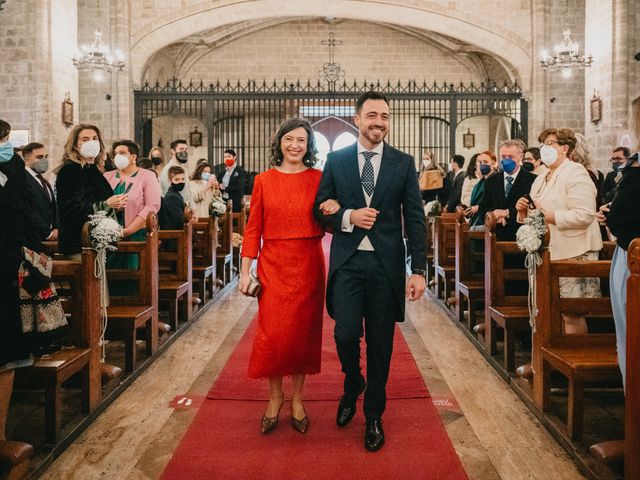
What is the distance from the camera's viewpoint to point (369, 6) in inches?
510

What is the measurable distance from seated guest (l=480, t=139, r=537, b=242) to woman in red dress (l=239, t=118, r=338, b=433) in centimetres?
192

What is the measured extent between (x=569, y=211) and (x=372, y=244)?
1413 mm

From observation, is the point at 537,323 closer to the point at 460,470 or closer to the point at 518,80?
the point at 460,470

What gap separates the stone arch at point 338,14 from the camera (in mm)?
12883

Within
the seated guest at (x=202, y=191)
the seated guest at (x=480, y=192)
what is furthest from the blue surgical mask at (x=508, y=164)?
the seated guest at (x=202, y=191)

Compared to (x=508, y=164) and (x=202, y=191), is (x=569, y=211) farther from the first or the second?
(x=202, y=191)

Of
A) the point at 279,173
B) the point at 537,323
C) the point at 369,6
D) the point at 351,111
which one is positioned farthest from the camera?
the point at 351,111

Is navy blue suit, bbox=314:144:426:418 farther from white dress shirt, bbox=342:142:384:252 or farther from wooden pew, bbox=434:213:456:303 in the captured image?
wooden pew, bbox=434:213:456:303

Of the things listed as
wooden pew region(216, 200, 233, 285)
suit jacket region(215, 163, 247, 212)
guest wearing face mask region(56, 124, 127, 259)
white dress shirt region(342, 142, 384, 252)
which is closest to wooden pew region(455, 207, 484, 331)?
white dress shirt region(342, 142, 384, 252)

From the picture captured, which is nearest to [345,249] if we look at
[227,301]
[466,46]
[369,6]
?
[227,301]

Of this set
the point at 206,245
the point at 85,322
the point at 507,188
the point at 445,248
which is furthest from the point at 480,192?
the point at 85,322

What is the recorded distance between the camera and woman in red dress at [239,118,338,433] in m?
3.06

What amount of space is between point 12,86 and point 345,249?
8698 millimetres

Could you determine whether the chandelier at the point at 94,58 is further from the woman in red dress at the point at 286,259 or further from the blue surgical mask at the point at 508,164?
the woman in red dress at the point at 286,259
